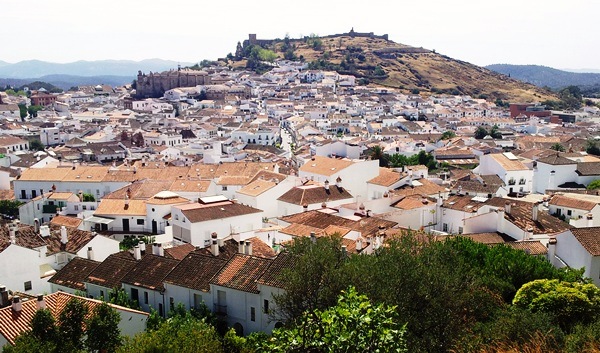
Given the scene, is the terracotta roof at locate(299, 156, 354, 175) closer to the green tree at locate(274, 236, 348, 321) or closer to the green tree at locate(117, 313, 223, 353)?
the green tree at locate(274, 236, 348, 321)

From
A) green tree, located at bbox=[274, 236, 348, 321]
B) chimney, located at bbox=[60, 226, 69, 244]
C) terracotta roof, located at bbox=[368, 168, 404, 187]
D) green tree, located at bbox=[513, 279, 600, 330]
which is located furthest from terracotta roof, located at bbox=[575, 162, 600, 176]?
chimney, located at bbox=[60, 226, 69, 244]

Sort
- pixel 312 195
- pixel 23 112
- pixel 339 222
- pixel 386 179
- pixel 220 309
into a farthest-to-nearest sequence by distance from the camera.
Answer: pixel 23 112
pixel 386 179
pixel 312 195
pixel 339 222
pixel 220 309

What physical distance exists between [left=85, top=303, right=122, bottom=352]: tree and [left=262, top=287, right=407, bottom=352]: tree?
27.2 ft

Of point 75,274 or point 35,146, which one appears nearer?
point 75,274

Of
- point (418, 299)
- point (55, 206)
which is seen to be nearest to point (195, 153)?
point (55, 206)

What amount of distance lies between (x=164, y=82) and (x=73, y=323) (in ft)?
473

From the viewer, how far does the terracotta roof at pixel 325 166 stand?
53.4 metres

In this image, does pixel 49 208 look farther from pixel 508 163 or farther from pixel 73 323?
pixel 508 163

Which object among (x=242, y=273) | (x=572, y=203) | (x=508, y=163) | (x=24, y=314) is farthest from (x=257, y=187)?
(x=24, y=314)

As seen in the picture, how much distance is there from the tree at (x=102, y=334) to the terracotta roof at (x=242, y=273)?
536cm

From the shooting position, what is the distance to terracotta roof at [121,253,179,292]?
84.7 feet

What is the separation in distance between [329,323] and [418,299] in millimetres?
6810

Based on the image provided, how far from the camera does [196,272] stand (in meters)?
25.4

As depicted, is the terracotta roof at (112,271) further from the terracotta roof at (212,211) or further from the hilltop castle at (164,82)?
the hilltop castle at (164,82)
